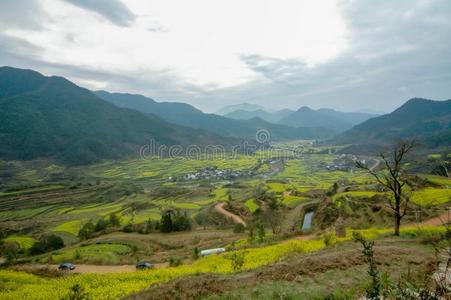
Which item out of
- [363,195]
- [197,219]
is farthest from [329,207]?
[197,219]

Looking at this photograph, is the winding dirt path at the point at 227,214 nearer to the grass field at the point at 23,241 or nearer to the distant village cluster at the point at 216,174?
the grass field at the point at 23,241

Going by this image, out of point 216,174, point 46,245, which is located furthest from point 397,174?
point 216,174

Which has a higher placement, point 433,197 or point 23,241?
point 433,197

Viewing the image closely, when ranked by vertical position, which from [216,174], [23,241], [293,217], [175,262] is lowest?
[23,241]

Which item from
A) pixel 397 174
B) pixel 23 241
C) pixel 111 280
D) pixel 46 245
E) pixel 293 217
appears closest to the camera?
pixel 111 280

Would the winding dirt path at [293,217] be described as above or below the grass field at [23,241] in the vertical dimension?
above

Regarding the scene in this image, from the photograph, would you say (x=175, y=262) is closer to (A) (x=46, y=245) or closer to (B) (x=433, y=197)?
(A) (x=46, y=245)

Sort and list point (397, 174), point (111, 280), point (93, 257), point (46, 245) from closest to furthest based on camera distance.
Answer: point (111, 280)
point (397, 174)
point (93, 257)
point (46, 245)

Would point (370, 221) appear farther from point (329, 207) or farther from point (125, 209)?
point (125, 209)

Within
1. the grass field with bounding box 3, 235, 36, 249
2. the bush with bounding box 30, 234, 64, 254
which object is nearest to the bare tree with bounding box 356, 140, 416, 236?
the bush with bounding box 30, 234, 64, 254

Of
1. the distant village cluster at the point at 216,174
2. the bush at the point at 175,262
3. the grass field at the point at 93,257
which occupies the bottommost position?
the distant village cluster at the point at 216,174

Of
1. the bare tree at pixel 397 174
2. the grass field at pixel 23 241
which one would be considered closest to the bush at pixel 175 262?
the bare tree at pixel 397 174

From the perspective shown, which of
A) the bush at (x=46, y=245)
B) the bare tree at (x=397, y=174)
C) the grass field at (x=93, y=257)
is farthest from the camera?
the bush at (x=46, y=245)
